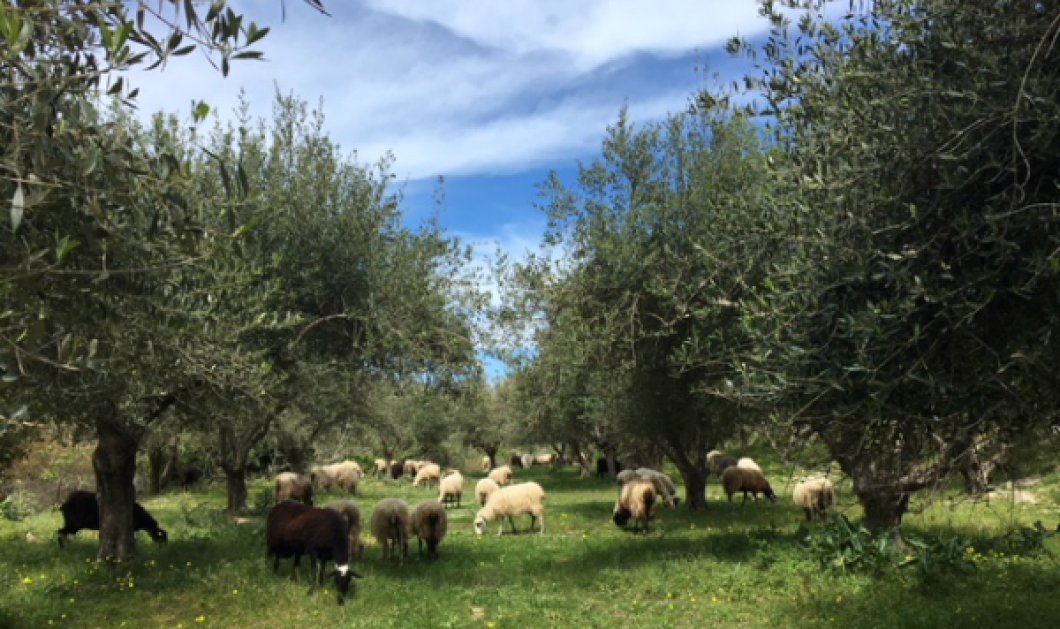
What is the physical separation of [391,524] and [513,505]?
5675 mm

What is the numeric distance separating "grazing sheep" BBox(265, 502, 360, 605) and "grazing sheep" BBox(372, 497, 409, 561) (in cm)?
228

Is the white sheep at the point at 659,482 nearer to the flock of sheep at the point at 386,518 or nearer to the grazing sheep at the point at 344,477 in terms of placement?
the flock of sheep at the point at 386,518

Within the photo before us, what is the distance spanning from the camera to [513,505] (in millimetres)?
22594

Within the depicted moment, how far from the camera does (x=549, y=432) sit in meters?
52.6

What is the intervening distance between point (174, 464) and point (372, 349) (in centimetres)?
3422

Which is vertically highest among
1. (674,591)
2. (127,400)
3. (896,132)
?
(896,132)

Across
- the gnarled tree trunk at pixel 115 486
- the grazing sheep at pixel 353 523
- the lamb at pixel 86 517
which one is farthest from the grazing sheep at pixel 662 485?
the gnarled tree trunk at pixel 115 486

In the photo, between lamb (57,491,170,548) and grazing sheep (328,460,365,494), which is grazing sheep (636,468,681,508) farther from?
grazing sheep (328,460,365,494)

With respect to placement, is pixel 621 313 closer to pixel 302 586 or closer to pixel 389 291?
pixel 389 291

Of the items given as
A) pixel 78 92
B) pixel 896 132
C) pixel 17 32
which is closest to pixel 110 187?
pixel 78 92

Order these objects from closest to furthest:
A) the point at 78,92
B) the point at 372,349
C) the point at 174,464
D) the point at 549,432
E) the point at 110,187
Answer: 1. the point at 78,92
2. the point at 110,187
3. the point at 372,349
4. the point at 174,464
5. the point at 549,432

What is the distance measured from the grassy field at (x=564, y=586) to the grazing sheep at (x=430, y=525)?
1.68ft

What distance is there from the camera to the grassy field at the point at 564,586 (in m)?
11.6

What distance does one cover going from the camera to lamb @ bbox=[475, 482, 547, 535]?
22469mm
